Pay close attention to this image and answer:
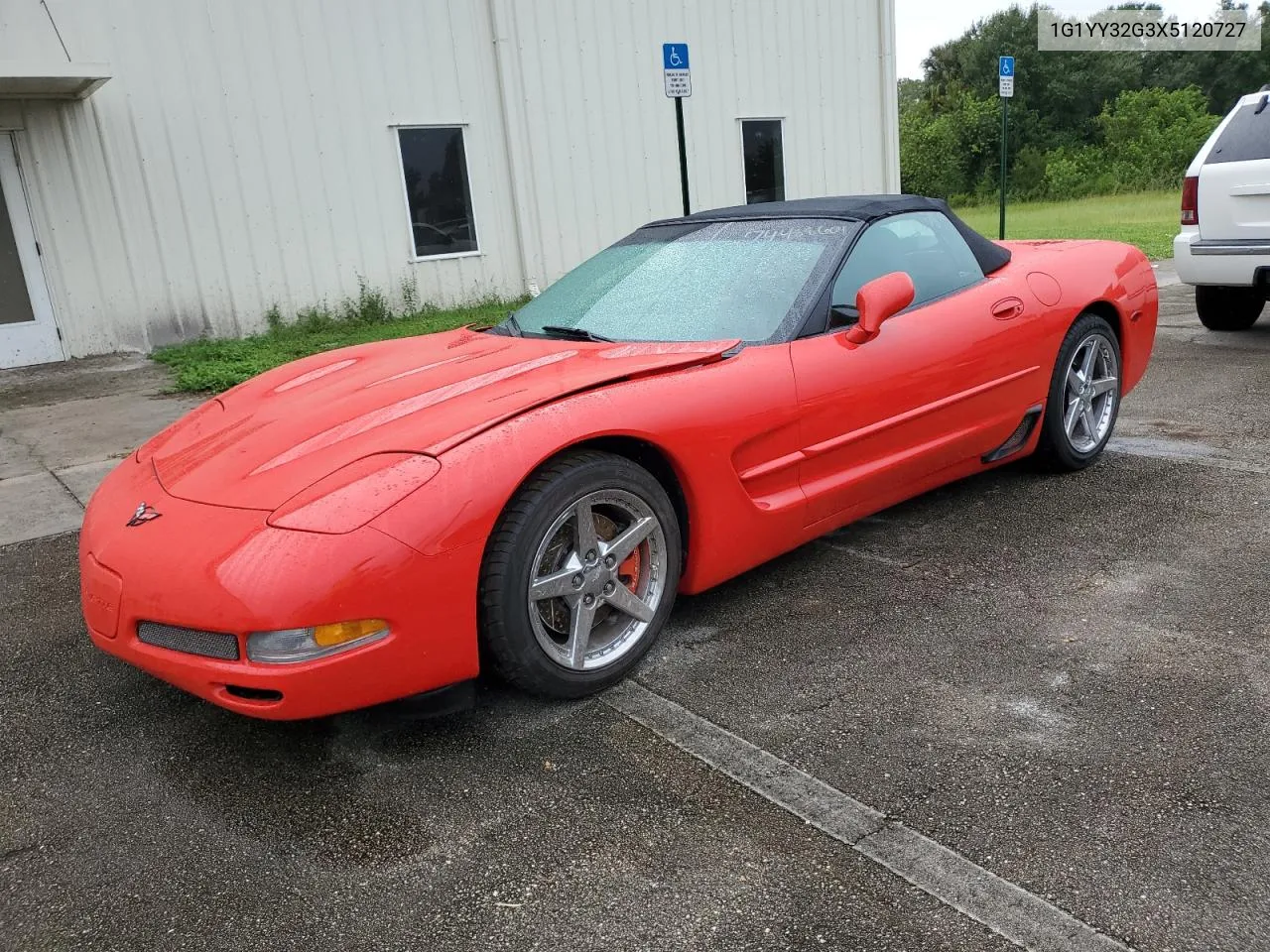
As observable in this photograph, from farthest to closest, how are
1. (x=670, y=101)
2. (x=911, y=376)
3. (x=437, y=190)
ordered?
1. (x=670, y=101)
2. (x=437, y=190)
3. (x=911, y=376)

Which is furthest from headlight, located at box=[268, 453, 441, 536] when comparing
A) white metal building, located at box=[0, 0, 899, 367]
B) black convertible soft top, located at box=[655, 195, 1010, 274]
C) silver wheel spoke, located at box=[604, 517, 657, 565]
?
white metal building, located at box=[0, 0, 899, 367]

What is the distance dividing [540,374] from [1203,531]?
101 inches

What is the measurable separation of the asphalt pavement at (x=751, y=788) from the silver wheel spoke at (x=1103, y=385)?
3.56 feet

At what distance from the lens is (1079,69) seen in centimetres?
4791

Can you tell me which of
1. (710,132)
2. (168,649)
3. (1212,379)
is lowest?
(1212,379)

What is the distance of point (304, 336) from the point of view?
33.7 feet

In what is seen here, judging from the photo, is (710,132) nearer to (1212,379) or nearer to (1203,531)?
(1212,379)

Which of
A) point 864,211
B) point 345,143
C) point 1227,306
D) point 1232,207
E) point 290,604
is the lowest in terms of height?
point 1227,306

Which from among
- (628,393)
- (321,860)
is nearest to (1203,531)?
(628,393)

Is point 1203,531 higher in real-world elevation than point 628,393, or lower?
lower

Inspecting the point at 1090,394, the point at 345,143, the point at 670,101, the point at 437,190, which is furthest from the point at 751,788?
the point at 670,101

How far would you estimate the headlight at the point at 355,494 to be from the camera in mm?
2424

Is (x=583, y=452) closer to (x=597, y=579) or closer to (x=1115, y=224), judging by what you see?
(x=597, y=579)

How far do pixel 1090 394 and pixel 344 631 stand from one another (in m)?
3.52
